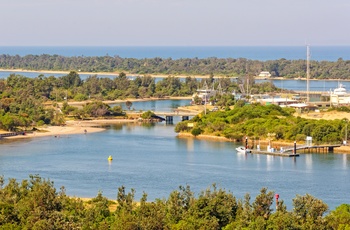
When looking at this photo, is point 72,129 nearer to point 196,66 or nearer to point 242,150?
point 242,150

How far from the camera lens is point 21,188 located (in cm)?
2323

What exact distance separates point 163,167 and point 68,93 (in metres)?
33.1

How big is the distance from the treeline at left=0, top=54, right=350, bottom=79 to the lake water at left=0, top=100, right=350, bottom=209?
153 feet

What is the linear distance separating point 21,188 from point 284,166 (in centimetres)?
1396

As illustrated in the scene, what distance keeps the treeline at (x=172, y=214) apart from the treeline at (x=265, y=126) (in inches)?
744

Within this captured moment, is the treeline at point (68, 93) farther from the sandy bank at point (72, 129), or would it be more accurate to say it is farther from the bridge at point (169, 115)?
the bridge at point (169, 115)

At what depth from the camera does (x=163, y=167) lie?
33.6 metres

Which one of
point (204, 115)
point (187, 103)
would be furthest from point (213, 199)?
point (187, 103)

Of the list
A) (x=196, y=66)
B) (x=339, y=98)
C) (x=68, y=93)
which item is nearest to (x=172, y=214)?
(x=339, y=98)

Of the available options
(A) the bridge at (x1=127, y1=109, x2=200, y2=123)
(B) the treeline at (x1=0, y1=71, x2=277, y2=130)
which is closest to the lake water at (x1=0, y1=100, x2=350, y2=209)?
(B) the treeline at (x1=0, y1=71, x2=277, y2=130)

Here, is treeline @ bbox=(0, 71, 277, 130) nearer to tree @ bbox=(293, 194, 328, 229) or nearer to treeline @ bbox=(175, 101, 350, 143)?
treeline @ bbox=(175, 101, 350, 143)

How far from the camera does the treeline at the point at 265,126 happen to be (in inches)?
1578


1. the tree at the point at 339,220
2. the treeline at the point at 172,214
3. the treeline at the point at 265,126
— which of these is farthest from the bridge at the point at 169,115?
the tree at the point at 339,220

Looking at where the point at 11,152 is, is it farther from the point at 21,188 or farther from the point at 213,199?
the point at 213,199
